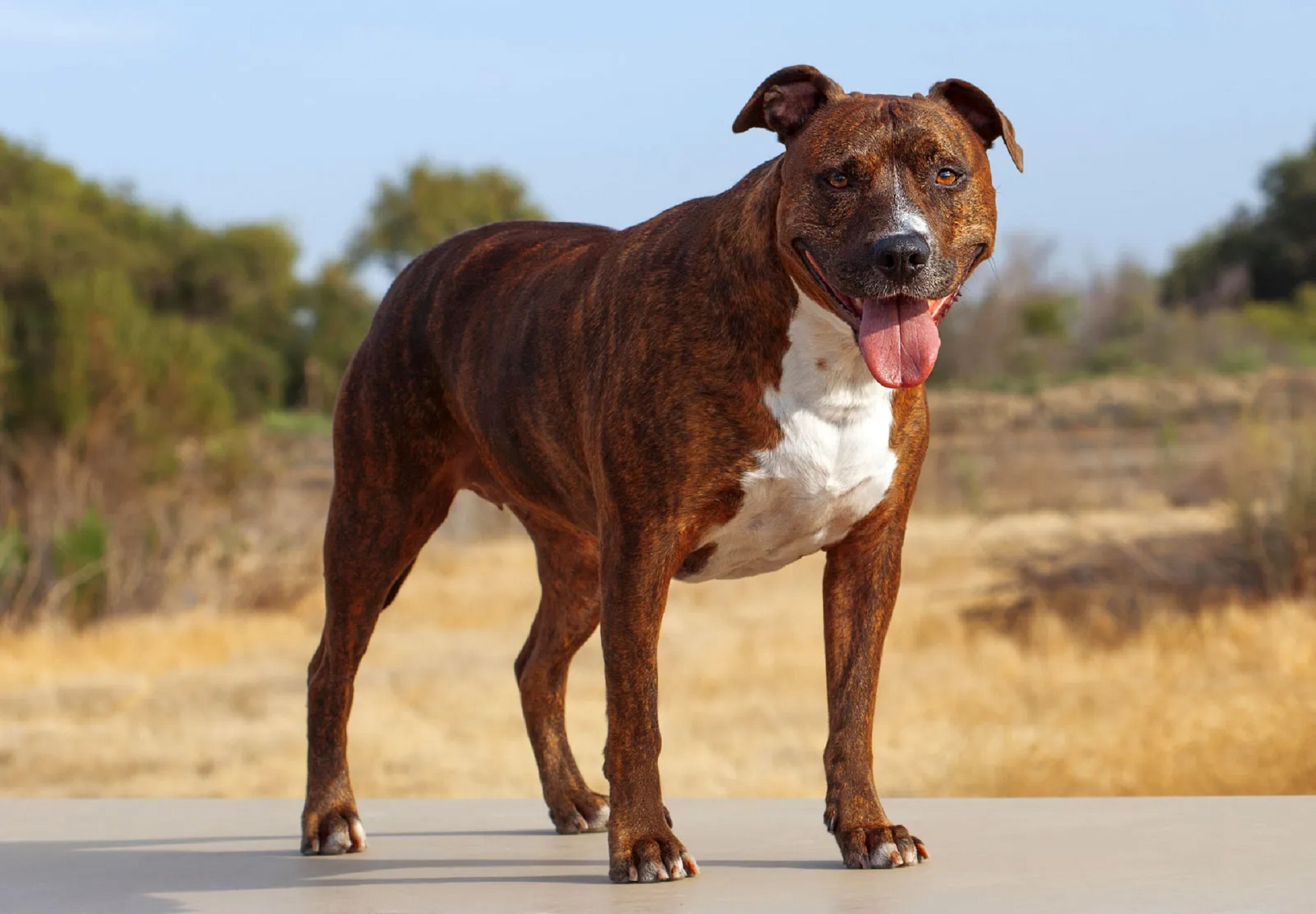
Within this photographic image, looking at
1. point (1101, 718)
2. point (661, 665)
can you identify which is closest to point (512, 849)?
point (1101, 718)

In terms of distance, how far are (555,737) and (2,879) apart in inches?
60.3

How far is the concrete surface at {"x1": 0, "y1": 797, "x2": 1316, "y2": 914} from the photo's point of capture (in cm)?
381

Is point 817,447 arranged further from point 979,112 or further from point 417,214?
point 417,214

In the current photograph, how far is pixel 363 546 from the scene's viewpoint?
16.2 ft

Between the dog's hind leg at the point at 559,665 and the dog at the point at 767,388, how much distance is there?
0.54 metres

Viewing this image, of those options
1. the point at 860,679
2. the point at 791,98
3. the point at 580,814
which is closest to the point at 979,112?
the point at 791,98

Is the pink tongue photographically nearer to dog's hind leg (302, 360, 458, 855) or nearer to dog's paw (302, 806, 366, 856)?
dog's hind leg (302, 360, 458, 855)

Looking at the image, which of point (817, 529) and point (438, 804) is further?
point (438, 804)

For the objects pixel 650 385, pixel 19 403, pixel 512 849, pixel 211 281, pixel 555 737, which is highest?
pixel 211 281

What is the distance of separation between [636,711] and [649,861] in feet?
1.09

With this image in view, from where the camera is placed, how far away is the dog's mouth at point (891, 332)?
144 inches

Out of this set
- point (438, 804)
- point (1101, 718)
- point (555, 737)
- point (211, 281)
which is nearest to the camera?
point (555, 737)

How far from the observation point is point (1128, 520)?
16688 millimetres

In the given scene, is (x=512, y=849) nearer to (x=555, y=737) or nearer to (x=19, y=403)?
(x=555, y=737)
